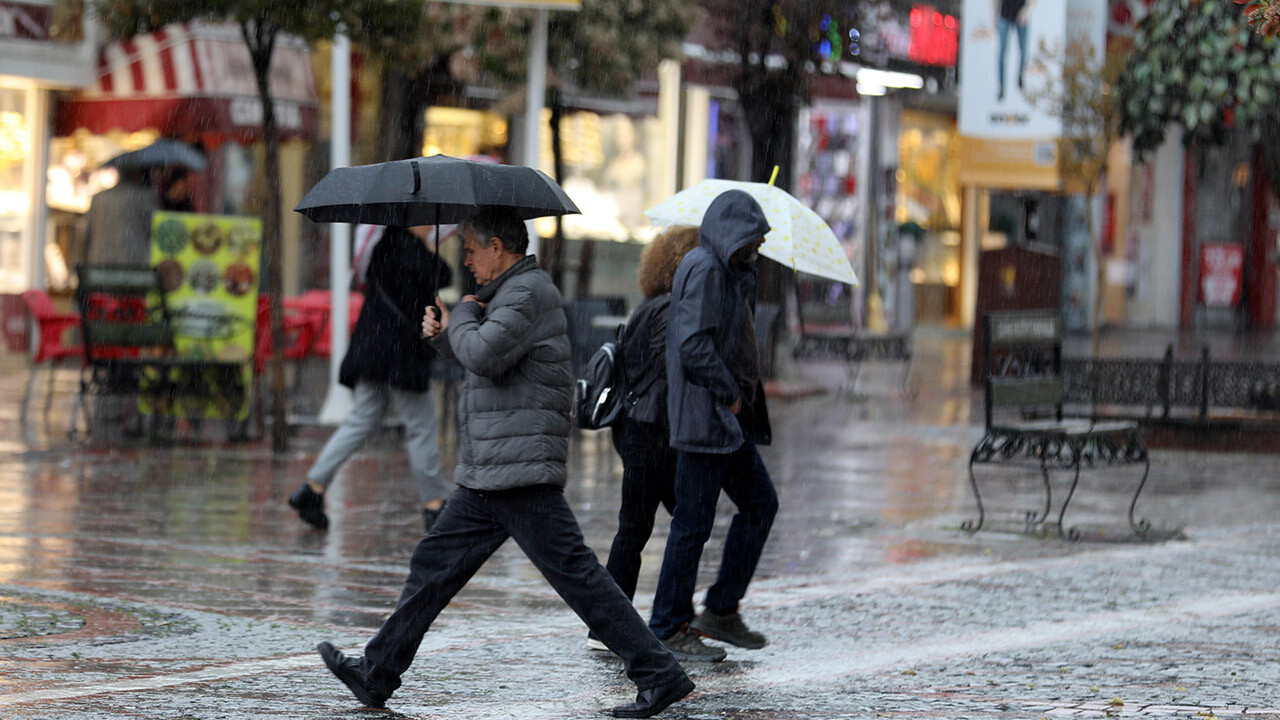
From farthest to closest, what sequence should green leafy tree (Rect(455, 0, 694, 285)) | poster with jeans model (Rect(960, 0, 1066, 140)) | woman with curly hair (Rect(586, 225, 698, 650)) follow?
poster with jeans model (Rect(960, 0, 1066, 140))
green leafy tree (Rect(455, 0, 694, 285))
woman with curly hair (Rect(586, 225, 698, 650))

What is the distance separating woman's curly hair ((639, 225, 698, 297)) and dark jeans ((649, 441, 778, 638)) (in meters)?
0.71

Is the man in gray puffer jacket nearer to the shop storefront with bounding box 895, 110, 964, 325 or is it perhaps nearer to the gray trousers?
the gray trousers

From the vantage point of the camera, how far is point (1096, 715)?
6.11m

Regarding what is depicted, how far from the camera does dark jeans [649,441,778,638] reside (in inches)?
274

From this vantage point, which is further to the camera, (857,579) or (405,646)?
(857,579)

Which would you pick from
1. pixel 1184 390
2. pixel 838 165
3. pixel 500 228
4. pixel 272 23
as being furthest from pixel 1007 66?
pixel 500 228

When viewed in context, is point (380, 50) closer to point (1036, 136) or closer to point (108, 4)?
point (108, 4)

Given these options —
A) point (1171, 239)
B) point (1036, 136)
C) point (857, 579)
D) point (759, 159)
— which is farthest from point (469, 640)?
point (1171, 239)

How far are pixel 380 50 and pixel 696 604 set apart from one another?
751 cm

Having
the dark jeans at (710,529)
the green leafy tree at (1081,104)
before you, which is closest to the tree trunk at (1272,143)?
the green leafy tree at (1081,104)

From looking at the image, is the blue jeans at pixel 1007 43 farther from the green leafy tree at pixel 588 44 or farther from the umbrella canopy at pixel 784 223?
the umbrella canopy at pixel 784 223

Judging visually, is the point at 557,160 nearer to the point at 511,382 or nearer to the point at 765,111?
the point at 765,111

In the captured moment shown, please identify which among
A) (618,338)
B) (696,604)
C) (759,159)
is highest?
(759,159)

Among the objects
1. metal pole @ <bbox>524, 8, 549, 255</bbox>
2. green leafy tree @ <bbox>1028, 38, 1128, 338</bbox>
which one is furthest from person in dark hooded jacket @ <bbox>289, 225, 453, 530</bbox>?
green leafy tree @ <bbox>1028, 38, 1128, 338</bbox>
